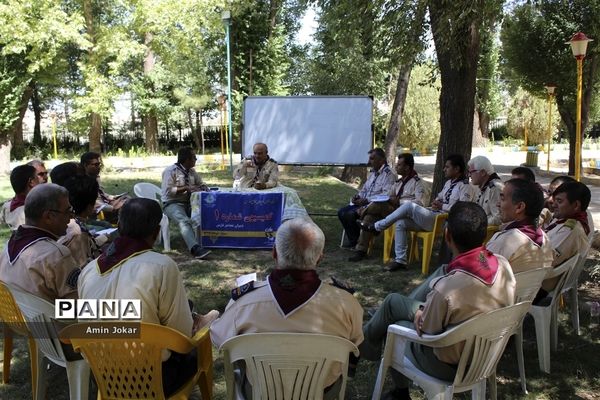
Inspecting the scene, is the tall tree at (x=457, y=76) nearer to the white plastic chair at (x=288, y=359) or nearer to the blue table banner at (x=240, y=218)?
the blue table banner at (x=240, y=218)

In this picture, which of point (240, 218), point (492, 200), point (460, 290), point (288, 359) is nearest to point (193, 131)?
point (240, 218)

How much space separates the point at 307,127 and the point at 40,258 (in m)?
7.06

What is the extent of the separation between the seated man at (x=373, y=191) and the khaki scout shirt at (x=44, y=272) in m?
4.43

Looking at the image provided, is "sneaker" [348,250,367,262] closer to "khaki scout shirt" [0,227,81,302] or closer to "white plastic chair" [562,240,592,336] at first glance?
"white plastic chair" [562,240,592,336]

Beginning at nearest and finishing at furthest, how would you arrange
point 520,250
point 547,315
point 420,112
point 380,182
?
point 520,250, point 547,315, point 380,182, point 420,112

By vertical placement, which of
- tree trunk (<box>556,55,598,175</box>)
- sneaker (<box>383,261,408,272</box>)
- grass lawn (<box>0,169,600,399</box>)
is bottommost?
grass lawn (<box>0,169,600,399</box>)

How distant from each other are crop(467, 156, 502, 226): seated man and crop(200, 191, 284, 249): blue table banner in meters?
2.51

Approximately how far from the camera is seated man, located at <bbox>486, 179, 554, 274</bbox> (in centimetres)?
323

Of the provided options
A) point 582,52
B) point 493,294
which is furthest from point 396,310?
point 582,52

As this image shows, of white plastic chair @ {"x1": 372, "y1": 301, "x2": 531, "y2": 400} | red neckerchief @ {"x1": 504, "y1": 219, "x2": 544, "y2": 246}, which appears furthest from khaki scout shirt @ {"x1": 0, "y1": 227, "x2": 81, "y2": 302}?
red neckerchief @ {"x1": 504, "y1": 219, "x2": 544, "y2": 246}

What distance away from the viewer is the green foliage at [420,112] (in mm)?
26312

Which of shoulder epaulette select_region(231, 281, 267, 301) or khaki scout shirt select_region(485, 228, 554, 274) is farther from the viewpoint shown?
khaki scout shirt select_region(485, 228, 554, 274)

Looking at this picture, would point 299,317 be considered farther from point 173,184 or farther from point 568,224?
point 173,184

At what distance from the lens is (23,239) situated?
2.80 meters
